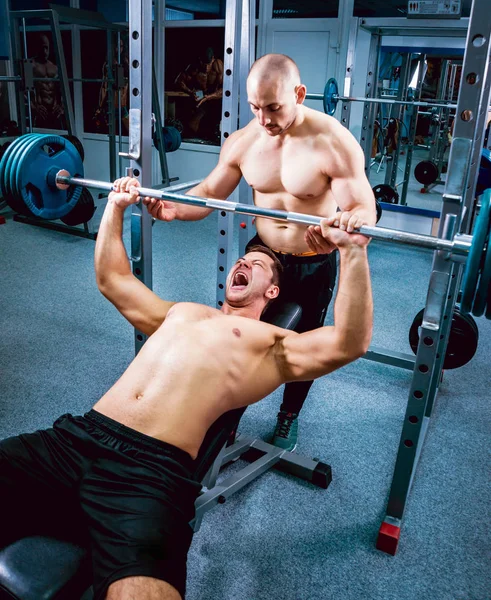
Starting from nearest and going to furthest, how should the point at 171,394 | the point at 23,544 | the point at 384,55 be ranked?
the point at 23,544 < the point at 171,394 < the point at 384,55

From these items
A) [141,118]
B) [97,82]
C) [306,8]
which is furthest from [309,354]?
[306,8]

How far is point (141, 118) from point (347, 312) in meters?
1.04

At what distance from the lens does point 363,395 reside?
2.77 meters

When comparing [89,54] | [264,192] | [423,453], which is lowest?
[423,453]

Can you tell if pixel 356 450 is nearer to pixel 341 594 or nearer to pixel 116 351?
pixel 341 594

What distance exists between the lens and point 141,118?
1945 mm

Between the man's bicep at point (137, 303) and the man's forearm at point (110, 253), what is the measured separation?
3cm

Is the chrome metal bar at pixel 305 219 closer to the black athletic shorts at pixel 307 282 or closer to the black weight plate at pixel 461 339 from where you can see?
the black athletic shorts at pixel 307 282

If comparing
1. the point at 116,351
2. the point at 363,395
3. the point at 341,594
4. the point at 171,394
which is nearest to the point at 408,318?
the point at 363,395

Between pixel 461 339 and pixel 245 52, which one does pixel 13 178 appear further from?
pixel 461 339

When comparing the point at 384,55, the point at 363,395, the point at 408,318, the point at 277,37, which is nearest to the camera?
the point at 363,395

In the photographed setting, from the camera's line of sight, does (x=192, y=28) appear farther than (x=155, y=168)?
No

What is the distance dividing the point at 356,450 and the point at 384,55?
19.5ft

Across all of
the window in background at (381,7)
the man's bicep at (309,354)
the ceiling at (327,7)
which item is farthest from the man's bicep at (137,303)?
the window in background at (381,7)
